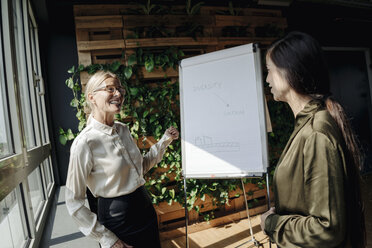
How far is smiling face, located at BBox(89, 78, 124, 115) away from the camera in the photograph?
134cm

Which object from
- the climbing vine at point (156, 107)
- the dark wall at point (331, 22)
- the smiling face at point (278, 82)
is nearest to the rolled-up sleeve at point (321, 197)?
the smiling face at point (278, 82)

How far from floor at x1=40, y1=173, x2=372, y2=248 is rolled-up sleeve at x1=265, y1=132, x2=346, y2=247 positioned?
1.49 metres

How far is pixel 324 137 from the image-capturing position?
774 millimetres

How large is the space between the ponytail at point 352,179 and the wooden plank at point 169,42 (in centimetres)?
221

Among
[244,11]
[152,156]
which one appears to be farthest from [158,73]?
[244,11]

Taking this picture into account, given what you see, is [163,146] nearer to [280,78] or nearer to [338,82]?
[280,78]

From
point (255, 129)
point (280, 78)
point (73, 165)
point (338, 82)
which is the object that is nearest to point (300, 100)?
point (280, 78)

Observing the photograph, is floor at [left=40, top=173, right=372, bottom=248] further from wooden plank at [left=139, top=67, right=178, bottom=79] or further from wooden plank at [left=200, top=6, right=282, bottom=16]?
wooden plank at [left=200, top=6, right=282, bottom=16]

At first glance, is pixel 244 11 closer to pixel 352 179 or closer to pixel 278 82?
pixel 278 82

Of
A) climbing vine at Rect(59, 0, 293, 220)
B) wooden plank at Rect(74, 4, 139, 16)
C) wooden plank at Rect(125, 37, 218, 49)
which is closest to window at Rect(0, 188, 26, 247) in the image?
climbing vine at Rect(59, 0, 293, 220)

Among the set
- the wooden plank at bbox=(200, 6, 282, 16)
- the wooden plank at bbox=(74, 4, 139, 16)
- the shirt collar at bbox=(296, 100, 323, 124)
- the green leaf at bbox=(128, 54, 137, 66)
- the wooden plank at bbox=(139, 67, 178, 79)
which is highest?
the wooden plank at bbox=(200, 6, 282, 16)

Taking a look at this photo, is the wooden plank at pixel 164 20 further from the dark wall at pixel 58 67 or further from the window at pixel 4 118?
the window at pixel 4 118

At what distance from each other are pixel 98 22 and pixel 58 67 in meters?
0.94

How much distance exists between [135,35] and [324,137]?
237 centimetres
